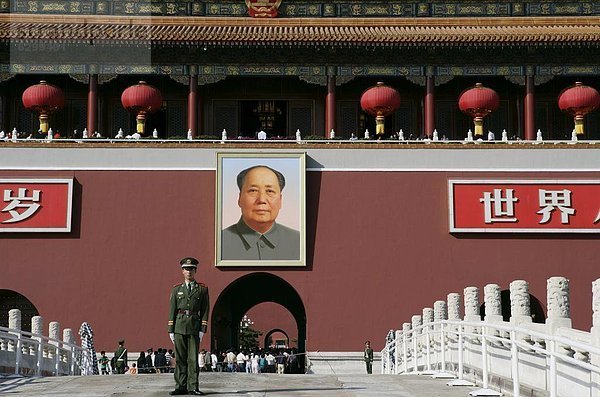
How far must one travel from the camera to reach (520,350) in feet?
36.6

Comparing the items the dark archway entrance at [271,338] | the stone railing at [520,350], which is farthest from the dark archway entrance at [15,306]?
the dark archway entrance at [271,338]

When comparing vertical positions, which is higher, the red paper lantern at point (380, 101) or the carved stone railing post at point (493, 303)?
the red paper lantern at point (380, 101)

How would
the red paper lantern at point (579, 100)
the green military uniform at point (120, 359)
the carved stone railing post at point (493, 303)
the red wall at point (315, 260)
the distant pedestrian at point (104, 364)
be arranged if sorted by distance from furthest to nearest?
the red paper lantern at point (579, 100)
the red wall at point (315, 260)
the distant pedestrian at point (104, 364)
the green military uniform at point (120, 359)
the carved stone railing post at point (493, 303)

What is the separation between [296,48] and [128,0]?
5543 millimetres

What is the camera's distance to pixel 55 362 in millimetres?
18391

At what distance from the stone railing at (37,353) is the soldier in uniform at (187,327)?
464 centimetres

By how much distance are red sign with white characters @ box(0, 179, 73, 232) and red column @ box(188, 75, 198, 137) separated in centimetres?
367

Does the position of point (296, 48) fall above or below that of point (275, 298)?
above

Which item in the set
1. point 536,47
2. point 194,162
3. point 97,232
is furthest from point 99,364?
point 536,47

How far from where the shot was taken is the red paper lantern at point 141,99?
25453mm

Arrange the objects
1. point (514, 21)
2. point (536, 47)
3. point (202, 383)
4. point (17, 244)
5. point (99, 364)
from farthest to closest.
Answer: point (514, 21)
point (536, 47)
point (17, 244)
point (99, 364)
point (202, 383)

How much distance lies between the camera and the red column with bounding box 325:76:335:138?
25.8 metres

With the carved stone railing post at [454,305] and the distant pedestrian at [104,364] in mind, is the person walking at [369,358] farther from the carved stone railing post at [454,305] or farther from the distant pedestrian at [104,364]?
the carved stone railing post at [454,305]

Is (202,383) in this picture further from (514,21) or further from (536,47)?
(514,21)
